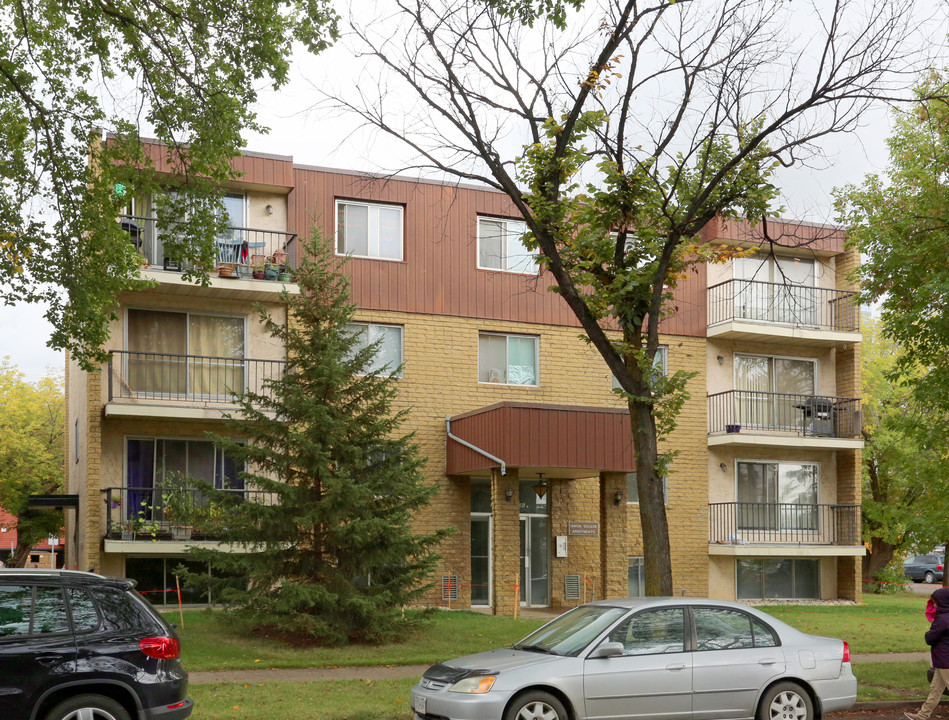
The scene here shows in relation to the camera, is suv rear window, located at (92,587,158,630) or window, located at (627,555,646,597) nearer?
suv rear window, located at (92,587,158,630)

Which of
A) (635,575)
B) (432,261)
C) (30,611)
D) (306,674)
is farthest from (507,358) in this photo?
(30,611)

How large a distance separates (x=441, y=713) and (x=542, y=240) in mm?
6665

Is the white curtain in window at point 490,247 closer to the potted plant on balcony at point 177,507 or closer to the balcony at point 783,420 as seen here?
the balcony at point 783,420

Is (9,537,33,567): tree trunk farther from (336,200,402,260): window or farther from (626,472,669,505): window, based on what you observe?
(626,472,669,505): window

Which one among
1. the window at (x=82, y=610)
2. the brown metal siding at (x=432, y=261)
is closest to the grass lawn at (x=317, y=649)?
the window at (x=82, y=610)

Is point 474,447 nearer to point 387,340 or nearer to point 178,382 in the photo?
point 387,340

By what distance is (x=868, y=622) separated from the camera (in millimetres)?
22156

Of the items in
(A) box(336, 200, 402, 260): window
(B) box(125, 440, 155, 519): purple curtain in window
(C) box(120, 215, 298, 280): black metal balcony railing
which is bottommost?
(B) box(125, 440, 155, 519): purple curtain in window

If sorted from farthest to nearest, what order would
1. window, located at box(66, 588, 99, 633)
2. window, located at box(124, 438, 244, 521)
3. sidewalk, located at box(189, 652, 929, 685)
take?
window, located at box(124, 438, 244, 521) → sidewalk, located at box(189, 652, 929, 685) → window, located at box(66, 588, 99, 633)

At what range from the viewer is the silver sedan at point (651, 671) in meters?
9.34

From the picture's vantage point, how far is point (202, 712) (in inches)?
432

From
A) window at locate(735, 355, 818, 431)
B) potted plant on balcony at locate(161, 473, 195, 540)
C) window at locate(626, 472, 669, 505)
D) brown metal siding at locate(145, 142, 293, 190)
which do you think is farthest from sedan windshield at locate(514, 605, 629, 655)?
window at locate(735, 355, 818, 431)

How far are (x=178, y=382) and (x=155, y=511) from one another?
8.84 feet

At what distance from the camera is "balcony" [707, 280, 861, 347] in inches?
1043
